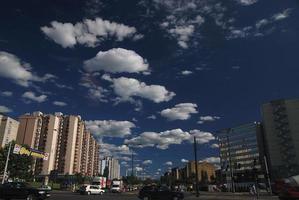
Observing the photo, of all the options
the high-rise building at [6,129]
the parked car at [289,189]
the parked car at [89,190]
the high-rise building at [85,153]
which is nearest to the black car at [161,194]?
the parked car at [289,189]

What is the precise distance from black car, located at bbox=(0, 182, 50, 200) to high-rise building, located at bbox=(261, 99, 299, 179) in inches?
4509

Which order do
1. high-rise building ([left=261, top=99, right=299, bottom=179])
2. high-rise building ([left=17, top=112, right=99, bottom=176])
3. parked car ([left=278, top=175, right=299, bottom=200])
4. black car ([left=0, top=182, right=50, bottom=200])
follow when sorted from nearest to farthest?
parked car ([left=278, top=175, right=299, bottom=200]), black car ([left=0, top=182, right=50, bottom=200]), high-rise building ([left=261, top=99, right=299, bottom=179]), high-rise building ([left=17, top=112, right=99, bottom=176])

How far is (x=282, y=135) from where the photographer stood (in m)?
131

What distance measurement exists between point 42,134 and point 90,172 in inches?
1986

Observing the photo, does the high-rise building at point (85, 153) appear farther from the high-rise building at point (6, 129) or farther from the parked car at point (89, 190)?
the parked car at point (89, 190)

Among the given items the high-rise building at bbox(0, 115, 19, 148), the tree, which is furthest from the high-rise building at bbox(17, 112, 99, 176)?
the tree

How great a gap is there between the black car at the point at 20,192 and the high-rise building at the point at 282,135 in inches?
4509

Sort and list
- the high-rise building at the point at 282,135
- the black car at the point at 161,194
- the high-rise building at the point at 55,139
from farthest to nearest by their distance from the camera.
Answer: the high-rise building at the point at 55,139
the high-rise building at the point at 282,135
the black car at the point at 161,194

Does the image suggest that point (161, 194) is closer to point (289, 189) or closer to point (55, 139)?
point (289, 189)

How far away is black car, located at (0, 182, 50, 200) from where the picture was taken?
26053 mm

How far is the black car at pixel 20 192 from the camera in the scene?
85.5ft

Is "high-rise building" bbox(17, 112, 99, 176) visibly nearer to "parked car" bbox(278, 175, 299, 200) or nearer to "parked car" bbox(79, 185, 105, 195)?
"parked car" bbox(79, 185, 105, 195)

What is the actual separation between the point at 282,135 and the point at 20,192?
12278cm

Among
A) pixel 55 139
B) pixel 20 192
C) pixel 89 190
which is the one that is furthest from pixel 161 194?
pixel 55 139
